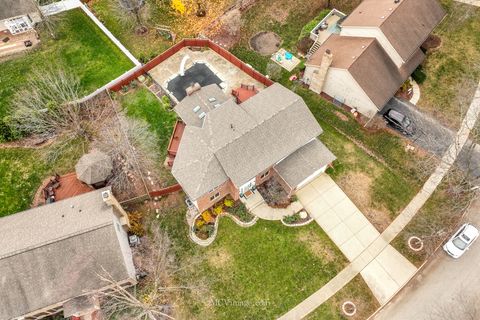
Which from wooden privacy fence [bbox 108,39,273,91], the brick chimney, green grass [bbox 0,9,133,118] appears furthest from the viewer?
green grass [bbox 0,9,133,118]

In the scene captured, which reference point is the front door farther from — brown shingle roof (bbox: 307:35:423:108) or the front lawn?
brown shingle roof (bbox: 307:35:423:108)

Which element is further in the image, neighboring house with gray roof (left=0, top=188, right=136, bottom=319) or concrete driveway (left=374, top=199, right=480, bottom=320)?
concrete driveway (left=374, top=199, right=480, bottom=320)

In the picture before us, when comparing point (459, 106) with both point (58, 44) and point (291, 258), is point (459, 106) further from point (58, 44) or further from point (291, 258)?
point (58, 44)

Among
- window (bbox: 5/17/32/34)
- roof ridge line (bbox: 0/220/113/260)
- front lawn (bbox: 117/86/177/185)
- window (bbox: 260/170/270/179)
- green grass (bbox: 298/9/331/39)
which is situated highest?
window (bbox: 5/17/32/34)

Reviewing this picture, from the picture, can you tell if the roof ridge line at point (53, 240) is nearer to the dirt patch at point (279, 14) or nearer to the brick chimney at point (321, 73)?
the brick chimney at point (321, 73)

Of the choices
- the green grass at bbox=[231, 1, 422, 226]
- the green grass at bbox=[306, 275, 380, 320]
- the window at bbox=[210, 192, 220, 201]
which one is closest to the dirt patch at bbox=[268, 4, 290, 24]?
the green grass at bbox=[231, 1, 422, 226]

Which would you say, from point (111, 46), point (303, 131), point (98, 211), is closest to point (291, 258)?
point (303, 131)
